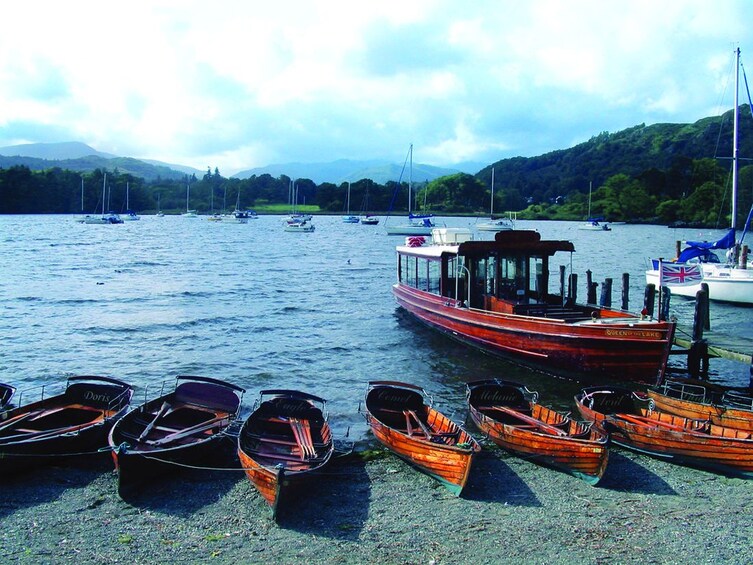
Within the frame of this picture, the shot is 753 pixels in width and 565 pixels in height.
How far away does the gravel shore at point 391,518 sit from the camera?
35.2ft

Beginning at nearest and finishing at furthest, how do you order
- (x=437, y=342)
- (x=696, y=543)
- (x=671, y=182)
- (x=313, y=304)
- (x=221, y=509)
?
(x=696, y=543), (x=221, y=509), (x=437, y=342), (x=313, y=304), (x=671, y=182)

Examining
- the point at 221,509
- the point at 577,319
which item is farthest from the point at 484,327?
the point at 221,509

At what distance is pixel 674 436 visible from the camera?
14.3 m

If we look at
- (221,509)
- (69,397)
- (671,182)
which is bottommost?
(221,509)

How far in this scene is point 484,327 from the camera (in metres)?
24.0

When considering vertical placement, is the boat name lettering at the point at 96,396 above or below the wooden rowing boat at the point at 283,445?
above

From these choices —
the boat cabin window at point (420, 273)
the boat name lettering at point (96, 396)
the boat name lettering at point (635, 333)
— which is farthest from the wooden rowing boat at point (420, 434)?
the boat cabin window at point (420, 273)

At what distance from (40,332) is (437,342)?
1799 cm

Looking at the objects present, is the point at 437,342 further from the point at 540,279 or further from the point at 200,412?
the point at 200,412

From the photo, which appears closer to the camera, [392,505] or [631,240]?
[392,505]

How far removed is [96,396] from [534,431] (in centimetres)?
1092

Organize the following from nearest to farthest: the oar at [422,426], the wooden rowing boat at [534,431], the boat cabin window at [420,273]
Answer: the wooden rowing boat at [534,431], the oar at [422,426], the boat cabin window at [420,273]

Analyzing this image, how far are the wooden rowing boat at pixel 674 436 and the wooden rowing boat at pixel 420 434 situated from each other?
359cm

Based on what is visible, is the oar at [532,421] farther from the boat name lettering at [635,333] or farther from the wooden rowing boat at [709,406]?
the boat name lettering at [635,333]
